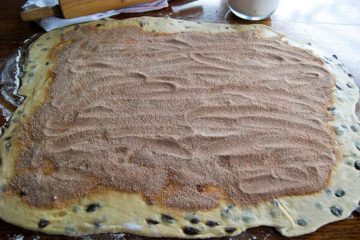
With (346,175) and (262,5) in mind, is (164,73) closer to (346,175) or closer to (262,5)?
(262,5)

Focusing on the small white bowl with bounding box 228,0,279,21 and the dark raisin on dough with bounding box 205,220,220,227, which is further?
the small white bowl with bounding box 228,0,279,21

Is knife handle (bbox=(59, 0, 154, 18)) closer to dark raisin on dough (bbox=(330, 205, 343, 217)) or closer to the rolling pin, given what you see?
the rolling pin

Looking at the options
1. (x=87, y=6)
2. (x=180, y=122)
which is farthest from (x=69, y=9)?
(x=180, y=122)

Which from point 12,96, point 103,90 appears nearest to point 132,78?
point 103,90

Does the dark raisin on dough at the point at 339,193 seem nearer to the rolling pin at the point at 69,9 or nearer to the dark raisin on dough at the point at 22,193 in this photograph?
the dark raisin on dough at the point at 22,193

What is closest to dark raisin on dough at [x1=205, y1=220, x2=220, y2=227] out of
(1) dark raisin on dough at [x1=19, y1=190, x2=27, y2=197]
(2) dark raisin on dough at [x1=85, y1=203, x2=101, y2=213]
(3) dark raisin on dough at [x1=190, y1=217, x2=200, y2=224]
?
(3) dark raisin on dough at [x1=190, y1=217, x2=200, y2=224]

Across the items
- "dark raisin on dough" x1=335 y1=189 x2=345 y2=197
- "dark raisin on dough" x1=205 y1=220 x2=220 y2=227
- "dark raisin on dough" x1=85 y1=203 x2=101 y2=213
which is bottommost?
"dark raisin on dough" x1=335 y1=189 x2=345 y2=197

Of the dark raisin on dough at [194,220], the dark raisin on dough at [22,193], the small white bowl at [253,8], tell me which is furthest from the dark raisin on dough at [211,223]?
the small white bowl at [253,8]

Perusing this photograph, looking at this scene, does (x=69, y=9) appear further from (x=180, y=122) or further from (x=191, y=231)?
(x=191, y=231)
